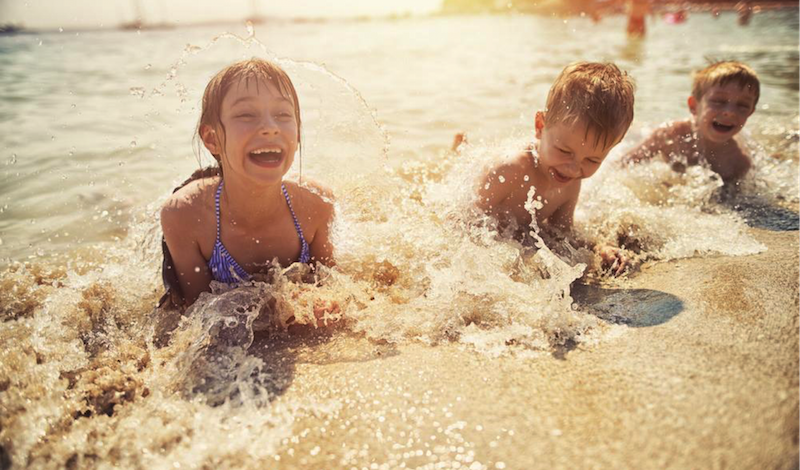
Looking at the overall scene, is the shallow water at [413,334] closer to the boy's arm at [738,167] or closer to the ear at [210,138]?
the boy's arm at [738,167]

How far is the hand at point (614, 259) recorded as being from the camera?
2.84 meters

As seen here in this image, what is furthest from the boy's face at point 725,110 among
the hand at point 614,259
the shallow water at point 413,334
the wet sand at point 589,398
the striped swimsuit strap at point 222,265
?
the striped swimsuit strap at point 222,265

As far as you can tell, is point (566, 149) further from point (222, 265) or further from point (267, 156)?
point (222, 265)

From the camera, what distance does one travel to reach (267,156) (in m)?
2.47

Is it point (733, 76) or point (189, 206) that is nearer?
point (189, 206)

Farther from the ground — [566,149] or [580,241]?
[566,149]

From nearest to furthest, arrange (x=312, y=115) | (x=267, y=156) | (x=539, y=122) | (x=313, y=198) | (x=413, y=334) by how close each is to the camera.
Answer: (x=413, y=334), (x=267, y=156), (x=313, y=198), (x=539, y=122), (x=312, y=115)

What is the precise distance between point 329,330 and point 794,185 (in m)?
3.59

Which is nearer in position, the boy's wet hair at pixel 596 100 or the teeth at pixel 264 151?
the teeth at pixel 264 151

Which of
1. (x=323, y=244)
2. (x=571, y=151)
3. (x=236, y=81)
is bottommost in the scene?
(x=323, y=244)

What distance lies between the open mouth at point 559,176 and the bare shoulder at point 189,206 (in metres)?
1.76

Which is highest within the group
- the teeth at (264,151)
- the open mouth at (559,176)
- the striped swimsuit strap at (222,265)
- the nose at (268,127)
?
the nose at (268,127)

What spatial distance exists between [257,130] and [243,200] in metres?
0.42

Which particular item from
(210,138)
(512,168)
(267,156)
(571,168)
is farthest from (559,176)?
(210,138)
